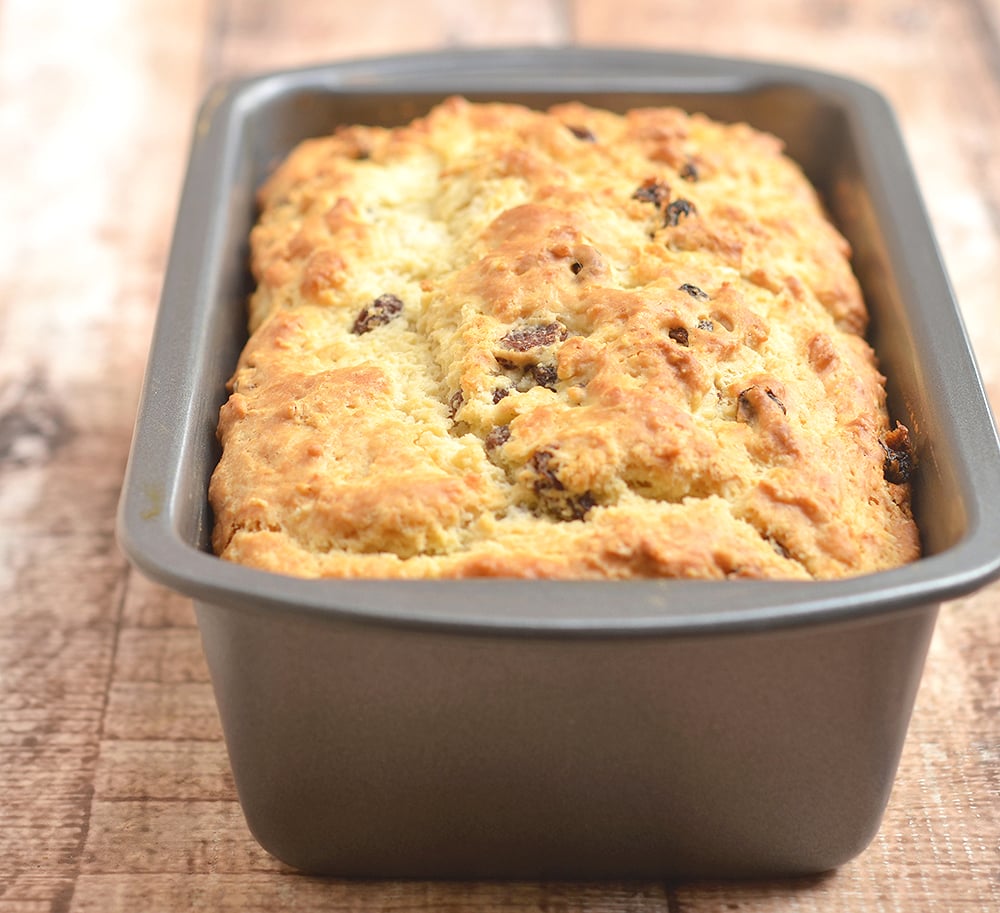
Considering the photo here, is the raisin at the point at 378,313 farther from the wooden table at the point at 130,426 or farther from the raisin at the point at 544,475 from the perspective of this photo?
the wooden table at the point at 130,426

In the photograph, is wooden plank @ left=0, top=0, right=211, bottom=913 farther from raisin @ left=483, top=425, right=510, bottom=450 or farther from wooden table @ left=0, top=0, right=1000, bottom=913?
raisin @ left=483, top=425, right=510, bottom=450

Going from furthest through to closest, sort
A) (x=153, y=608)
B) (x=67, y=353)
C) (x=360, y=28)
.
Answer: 1. (x=360, y=28)
2. (x=67, y=353)
3. (x=153, y=608)

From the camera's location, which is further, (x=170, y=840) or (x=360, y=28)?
(x=360, y=28)

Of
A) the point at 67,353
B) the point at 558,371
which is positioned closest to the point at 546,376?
the point at 558,371

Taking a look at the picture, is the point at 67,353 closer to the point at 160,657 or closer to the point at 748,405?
the point at 160,657

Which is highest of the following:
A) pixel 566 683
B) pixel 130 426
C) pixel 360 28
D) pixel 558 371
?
pixel 558 371

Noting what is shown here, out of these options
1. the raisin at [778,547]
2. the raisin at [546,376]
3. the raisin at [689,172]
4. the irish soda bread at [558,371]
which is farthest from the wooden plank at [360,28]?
the raisin at [778,547]

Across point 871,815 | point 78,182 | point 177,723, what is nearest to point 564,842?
point 871,815

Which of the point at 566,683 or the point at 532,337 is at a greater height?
the point at 532,337
